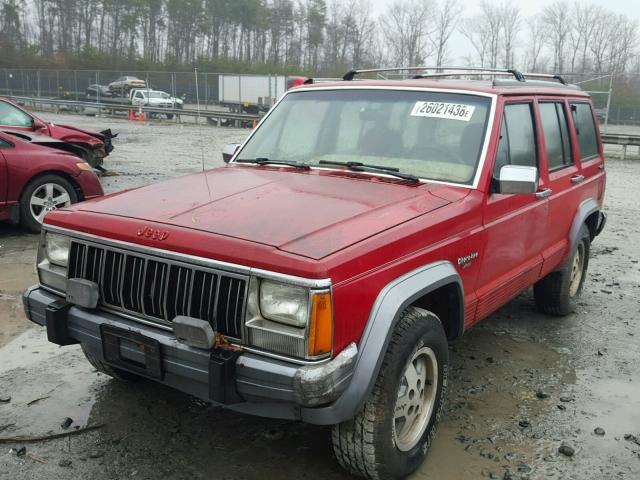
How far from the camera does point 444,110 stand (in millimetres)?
4016

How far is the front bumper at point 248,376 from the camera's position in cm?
252

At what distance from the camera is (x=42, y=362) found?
438 cm

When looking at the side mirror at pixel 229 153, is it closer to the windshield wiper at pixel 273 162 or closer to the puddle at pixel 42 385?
the windshield wiper at pixel 273 162

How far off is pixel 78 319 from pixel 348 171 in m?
1.78

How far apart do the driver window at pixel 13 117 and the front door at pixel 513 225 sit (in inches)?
335

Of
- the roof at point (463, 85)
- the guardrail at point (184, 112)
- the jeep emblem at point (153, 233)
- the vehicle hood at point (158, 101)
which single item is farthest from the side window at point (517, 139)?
the vehicle hood at point (158, 101)

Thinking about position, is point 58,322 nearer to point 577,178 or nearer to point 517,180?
point 517,180

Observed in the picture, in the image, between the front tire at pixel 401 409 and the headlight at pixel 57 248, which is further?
the headlight at pixel 57 248

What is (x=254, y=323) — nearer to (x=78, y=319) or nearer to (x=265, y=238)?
(x=265, y=238)

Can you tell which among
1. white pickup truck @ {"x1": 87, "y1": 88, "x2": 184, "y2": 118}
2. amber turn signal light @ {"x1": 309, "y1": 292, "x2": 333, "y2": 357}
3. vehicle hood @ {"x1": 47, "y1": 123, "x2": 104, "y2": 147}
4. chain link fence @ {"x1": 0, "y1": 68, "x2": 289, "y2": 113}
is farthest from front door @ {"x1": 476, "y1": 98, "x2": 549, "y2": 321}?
white pickup truck @ {"x1": 87, "y1": 88, "x2": 184, "y2": 118}

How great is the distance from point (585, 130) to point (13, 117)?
28.5 feet

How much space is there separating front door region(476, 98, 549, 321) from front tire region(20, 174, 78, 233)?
5.73 metres

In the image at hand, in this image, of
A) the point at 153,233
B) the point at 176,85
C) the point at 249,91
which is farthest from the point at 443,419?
the point at 176,85

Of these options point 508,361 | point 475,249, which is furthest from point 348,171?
point 508,361
